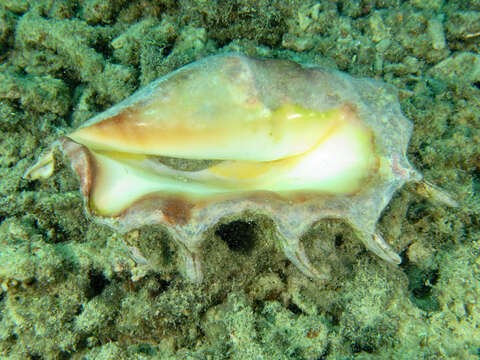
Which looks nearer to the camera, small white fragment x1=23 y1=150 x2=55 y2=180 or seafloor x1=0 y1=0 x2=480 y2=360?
seafloor x1=0 y1=0 x2=480 y2=360

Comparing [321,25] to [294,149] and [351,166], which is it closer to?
[294,149]

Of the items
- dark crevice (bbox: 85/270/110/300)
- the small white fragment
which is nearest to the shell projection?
the small white fragment

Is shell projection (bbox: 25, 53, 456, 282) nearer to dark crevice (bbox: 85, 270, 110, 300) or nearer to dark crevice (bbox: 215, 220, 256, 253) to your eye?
dark crevice (bbox: 215, 220, 256, 253)

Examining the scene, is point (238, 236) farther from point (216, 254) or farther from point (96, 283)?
point (96, 283)

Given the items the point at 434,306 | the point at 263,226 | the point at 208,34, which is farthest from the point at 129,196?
the point at 434,306

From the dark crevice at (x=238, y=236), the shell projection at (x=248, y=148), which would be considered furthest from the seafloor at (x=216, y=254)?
the shell projection at (x=248, y=148)

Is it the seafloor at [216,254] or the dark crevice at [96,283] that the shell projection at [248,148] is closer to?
the seafloor at [216,254]

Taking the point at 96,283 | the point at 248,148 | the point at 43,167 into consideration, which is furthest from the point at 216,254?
the point at 43,167
